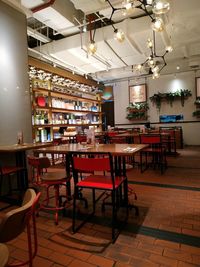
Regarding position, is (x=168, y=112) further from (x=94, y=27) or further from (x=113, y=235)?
(x=113, y=235)

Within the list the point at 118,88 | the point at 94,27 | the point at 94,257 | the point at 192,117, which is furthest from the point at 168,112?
Answer: the point at 94,257

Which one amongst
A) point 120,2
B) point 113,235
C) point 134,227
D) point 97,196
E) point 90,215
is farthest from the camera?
point 120,2

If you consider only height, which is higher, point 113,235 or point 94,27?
point 94,27

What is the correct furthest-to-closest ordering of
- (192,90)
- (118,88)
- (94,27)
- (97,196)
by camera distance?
(118,88) → (192,90) → (94,27) → (97,196)

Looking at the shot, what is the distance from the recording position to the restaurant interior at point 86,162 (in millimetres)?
1837

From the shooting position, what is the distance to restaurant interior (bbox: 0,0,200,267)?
72.3 inches

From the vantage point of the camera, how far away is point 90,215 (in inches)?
101

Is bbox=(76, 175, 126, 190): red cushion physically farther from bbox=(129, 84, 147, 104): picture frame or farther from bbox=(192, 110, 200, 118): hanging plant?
bbox=(129, 84, 147, 104): picture frame

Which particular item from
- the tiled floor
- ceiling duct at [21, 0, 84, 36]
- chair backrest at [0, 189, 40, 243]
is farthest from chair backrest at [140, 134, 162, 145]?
chair backrest at [0, 189, 40, 243]

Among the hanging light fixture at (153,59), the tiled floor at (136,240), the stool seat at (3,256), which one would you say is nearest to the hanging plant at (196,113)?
the hanging light fixture at (153,59)

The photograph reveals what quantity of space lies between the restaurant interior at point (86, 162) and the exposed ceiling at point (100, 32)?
27 mm

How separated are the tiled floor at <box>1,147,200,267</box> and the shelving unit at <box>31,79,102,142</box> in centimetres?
326

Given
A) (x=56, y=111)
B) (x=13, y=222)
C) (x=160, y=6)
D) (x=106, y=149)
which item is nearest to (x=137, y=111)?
(x=56, y=111)

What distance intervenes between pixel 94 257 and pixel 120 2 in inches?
163
